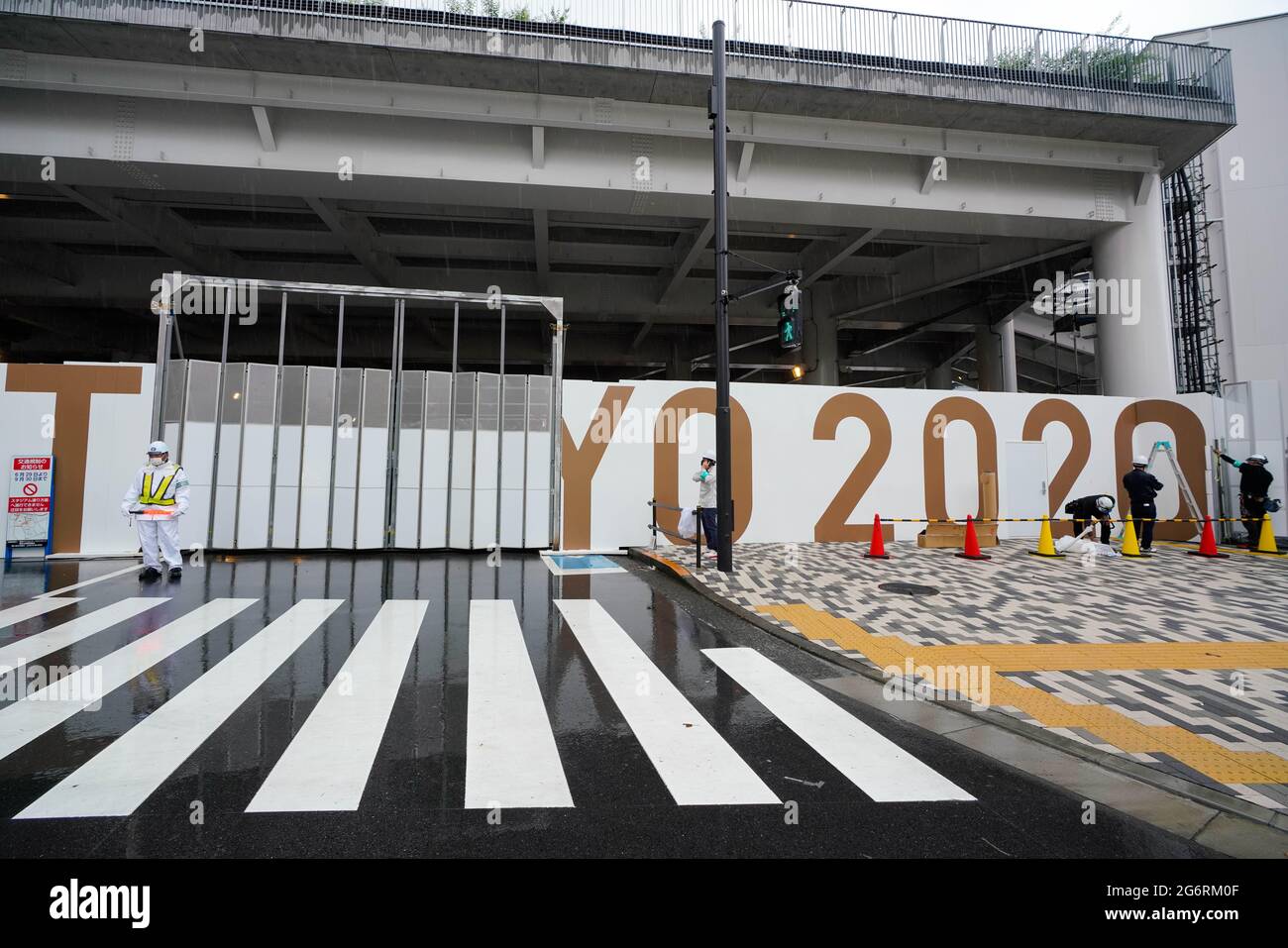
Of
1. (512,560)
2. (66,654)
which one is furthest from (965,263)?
(66,654)

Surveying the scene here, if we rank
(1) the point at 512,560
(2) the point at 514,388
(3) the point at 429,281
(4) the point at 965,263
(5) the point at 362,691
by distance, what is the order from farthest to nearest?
1. (3) the point at 429,281
2. (4) the point at 965,263
3. (2) the point at 514,388
4. (1) the point at 512,560
5. (5) the point at 362,691

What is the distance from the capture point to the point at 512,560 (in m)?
12.0

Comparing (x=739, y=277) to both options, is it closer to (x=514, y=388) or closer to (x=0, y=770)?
(x=514, y=388)

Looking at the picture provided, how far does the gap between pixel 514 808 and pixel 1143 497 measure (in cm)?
1473

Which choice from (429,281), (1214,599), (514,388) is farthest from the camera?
(429,281)

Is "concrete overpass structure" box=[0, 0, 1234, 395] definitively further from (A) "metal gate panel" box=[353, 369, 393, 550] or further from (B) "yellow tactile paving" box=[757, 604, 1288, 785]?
(B) "yellow tactile paving" box=[757, 604, 1288, 785]

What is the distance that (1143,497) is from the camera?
1294cm

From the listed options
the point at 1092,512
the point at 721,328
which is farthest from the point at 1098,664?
the point at 1092,512

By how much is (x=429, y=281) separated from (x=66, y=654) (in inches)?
790

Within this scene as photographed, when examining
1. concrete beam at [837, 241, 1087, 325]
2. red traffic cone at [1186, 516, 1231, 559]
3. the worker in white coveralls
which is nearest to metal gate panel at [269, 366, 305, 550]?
the worker in white coveralls

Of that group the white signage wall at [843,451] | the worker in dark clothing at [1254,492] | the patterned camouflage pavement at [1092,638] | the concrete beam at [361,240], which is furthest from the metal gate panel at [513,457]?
the worker in dark clothing at [1254,492]

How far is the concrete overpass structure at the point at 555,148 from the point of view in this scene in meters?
13.2

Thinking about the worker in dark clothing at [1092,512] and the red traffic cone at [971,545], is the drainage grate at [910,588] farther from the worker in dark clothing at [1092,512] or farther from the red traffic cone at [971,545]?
the worker in dark clothing at [1092,512]

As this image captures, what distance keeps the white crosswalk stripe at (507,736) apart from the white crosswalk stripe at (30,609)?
509cm
